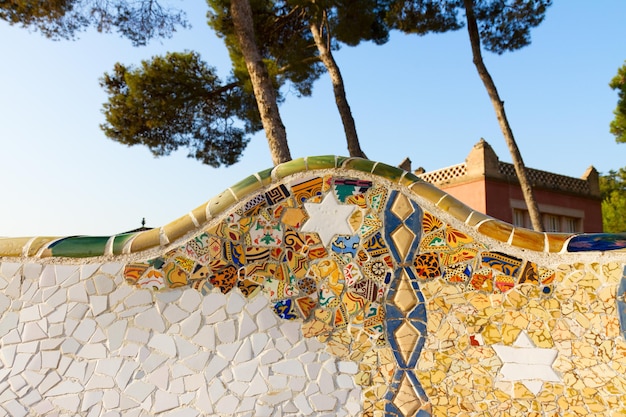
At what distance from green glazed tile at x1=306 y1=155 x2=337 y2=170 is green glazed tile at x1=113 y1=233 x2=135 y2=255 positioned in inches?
40.0

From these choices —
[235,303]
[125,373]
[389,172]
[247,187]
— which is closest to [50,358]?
[125,373]

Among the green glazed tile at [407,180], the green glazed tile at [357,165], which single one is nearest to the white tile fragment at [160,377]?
the green glazed tile at [357,165]

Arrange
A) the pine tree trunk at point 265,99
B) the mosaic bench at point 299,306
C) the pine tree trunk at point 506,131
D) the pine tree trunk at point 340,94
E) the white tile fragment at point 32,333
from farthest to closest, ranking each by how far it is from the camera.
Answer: the pine tree trunk at point 506,131 < the pine tree trunk at point 340,94 < the pine tree trunk at point 265,99 < the white tile fragment at point 32,333 < the mosaic bench at point 299,306

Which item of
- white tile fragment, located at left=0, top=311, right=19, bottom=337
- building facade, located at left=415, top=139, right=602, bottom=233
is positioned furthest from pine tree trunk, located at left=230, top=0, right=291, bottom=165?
building facade, located at left=415, top=139, right=602, bottom=233

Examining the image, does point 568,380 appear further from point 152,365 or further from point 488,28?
point 488,28

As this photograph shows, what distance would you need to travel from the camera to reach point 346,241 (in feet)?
10.8

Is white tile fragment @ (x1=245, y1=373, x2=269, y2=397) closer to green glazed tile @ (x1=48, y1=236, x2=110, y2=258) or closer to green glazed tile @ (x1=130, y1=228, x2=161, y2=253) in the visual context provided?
green glazed tile @ (x1=130, y1=228, x2=161, y2=253)

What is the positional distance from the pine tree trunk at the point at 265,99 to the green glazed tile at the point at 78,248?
Result: 3.12 metres

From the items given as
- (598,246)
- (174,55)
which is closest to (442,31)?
(174,55)

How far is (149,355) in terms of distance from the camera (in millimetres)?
3232

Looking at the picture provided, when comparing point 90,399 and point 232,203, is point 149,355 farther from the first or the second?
point 232,203

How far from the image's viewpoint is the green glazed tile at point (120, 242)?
130 inches

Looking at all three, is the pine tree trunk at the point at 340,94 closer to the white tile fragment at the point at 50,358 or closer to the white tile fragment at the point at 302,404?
the white tile fragment at the point at 302,404

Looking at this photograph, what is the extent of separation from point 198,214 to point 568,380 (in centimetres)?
202
